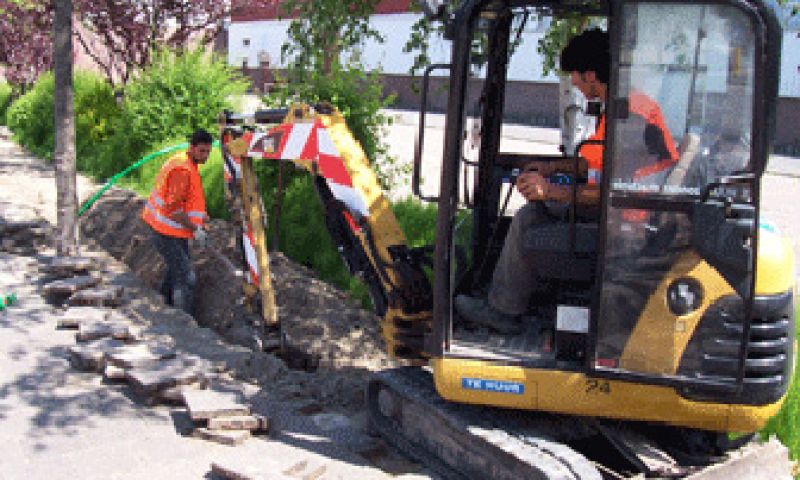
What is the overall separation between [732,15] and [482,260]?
214cm

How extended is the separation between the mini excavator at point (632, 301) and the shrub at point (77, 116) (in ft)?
34.4

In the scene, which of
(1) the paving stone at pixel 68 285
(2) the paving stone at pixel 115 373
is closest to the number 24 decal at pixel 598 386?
(2) the paving stone at pixel 115 373

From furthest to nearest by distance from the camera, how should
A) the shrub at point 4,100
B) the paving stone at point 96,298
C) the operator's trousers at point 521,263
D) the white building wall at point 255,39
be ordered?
the white building wall at point 255,39 → the shrub at point 4,100 → the paving stone at point 96,298 → the operator's trousers at point 521,263

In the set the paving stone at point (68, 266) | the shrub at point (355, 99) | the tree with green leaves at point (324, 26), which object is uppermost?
the tree with green leaves at point (324, 26)

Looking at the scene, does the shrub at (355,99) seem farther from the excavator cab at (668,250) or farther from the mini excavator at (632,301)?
the excavator cab at (668,250)

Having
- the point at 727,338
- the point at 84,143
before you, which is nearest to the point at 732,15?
the point at 727,338

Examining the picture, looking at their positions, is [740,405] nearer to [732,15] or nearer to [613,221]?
[613,221]

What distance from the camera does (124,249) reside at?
9273 millimetres

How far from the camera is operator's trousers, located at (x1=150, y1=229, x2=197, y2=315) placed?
7301mm

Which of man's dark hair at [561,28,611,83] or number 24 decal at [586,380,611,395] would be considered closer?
number 24 decal at [586,380,611,395]

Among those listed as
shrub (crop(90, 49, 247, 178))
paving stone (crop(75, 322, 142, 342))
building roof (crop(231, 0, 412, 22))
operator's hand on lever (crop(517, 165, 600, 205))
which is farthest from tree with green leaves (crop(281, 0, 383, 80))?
shrub (crop(90, 49, 247, 178))

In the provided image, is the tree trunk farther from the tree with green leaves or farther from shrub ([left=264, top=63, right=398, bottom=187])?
the tree with green leaves

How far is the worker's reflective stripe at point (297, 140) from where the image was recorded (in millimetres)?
5129

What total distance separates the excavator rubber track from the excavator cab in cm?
19
